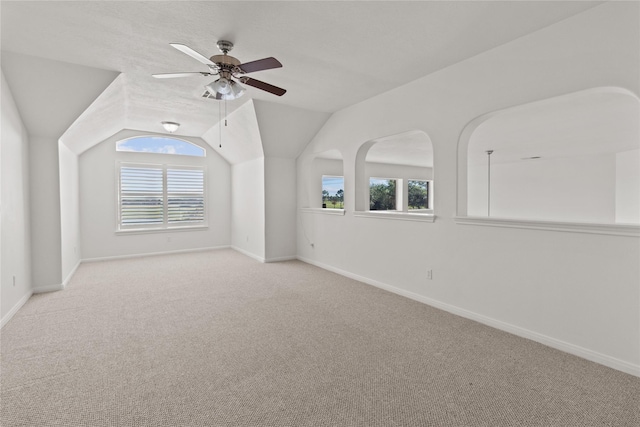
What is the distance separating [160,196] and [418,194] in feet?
28.7

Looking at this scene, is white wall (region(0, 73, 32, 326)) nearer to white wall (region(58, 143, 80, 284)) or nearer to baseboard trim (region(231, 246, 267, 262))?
white wall (region(58, 143, 80, 284))

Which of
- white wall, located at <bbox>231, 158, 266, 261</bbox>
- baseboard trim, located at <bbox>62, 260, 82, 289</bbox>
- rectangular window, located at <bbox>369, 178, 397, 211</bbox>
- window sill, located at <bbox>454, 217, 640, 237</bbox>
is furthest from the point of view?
rectangular window, located at <bbox>369, 178, 397, 211</bbox>

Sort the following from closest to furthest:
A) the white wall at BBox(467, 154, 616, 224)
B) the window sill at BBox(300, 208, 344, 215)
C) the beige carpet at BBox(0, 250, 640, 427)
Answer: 1. the beige carpet at BBox(0, 250, 640, 427)
2. the window sill at BBox(300, 208, 344, 215)
3. the white wall at BBox(467, 154, 616, 224)

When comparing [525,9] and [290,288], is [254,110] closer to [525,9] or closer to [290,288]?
[290,288]

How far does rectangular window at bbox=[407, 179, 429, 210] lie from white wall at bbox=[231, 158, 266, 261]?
630cm

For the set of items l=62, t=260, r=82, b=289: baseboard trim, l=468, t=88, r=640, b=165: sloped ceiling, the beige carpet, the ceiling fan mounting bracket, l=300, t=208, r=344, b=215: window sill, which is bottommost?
the beige carpet

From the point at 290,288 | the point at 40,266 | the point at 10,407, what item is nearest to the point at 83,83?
the point at 40,266

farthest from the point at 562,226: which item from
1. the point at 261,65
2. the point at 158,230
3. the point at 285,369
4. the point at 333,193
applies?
the point at 158,230

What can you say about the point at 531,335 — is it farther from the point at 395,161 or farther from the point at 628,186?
the point at 395,161

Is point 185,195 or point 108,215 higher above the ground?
point 185,195

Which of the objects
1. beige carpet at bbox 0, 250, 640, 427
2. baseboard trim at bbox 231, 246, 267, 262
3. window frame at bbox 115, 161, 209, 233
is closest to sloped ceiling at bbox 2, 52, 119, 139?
beige carpet at bbox 0, 250, 640, 427

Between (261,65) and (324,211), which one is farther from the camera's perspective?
(324,211)

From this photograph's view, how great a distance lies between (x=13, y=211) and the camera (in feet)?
11.1

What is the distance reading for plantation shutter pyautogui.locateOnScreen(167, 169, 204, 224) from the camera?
705 centimetres
